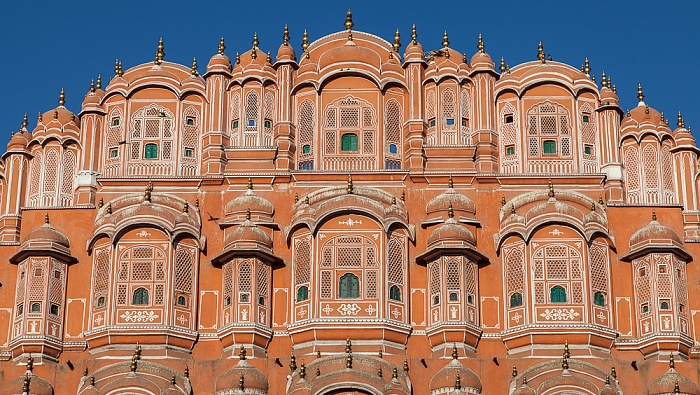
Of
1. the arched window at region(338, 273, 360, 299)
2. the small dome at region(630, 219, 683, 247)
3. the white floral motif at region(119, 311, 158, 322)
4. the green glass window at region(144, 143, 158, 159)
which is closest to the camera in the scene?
the white floral motif at region(119, 311, 158, 322)

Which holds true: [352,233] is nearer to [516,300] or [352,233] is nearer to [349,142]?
[349,142]

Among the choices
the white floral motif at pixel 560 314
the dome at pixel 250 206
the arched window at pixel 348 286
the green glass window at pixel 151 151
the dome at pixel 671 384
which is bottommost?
the dome at pixel 671 384

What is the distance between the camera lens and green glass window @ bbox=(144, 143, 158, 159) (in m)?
45.6

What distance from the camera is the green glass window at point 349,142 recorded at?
45219 millimetres

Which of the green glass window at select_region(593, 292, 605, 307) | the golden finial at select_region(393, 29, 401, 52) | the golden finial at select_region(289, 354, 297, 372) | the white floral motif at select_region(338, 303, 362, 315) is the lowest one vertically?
the golden finial at select_region(289, 354, 297, 372)

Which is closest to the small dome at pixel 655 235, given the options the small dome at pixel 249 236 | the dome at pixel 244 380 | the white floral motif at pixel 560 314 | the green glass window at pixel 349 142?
the white floral motif at pixel 560 314

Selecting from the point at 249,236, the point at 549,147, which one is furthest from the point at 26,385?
the point at 549,147

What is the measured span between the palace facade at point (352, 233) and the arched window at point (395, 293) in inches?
1.8

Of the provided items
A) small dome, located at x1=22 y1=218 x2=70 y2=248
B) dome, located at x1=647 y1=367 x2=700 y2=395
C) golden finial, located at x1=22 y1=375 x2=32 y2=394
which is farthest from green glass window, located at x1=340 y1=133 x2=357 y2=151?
golden finial, located at x1=22 y1=375 x2=32 y2=394

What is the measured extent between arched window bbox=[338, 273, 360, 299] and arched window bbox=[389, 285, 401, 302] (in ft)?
2.68

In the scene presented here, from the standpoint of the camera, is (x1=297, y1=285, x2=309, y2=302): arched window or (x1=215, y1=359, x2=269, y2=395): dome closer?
(x1=215, y1=359, x2=269, y2=395): dome

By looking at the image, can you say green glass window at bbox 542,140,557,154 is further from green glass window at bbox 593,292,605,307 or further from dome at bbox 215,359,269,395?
dome at bbox 215,359,269,395

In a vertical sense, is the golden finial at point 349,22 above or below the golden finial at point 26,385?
above

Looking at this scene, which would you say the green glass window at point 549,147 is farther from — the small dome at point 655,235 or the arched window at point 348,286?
the arched window at point 348,286
